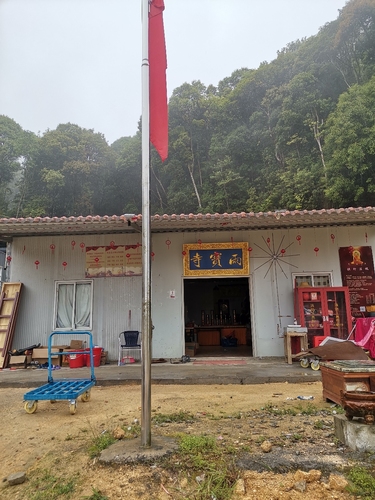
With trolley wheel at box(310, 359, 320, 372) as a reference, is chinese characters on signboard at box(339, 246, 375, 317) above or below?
above

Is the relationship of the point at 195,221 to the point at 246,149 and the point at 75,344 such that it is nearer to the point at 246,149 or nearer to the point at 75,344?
the point at 75,344

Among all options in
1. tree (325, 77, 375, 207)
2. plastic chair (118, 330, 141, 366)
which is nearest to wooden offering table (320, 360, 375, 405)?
plastic chair (118, 330, 141, 366)

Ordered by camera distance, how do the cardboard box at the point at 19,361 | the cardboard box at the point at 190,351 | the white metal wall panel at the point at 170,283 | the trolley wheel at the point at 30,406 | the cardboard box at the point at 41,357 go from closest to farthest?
the trolley wheel at the point at 30,406 < the cardboard box at the point at 19,361 < the cardboard box at the point at 41,357 < the white metal wall panel at the point at 170,283 < the cardboard box at the point at 190,351

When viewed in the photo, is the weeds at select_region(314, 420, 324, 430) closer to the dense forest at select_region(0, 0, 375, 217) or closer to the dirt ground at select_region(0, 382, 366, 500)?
the dirt ground at select_region(0, 382, 366, 500)

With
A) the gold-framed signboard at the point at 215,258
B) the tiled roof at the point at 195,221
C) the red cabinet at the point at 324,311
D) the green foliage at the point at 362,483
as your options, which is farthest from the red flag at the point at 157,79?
the red cabinet at the point at 324,311

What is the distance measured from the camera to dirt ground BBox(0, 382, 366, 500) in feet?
8.23

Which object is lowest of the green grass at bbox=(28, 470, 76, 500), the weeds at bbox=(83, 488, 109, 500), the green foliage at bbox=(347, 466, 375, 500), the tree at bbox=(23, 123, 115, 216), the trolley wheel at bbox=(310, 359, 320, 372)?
the green grass at bbox=(28, 470, 76, 500)

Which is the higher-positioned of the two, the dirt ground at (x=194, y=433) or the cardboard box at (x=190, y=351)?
the cardboard box at (x=190, y=351)

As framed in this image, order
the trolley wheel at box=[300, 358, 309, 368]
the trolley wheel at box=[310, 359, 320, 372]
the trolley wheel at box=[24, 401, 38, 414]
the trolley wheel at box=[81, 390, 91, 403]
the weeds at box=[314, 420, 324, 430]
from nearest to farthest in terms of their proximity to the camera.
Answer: the weeds at box=[314, 420, 324, 430] < the trolley wheel at box=[24, 401, 38, 414] < the trolley wheel at box=[81, 390, 91, 403] < the trolley wheel at box=[310, 359, 320, 372] < the trolley wheel at box=[300, 358, 309, 368]

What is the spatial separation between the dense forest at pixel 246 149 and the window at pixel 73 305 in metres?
12.6

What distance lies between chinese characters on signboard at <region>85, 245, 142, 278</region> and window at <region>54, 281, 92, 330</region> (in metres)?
0.40

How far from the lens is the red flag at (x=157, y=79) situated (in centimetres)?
368

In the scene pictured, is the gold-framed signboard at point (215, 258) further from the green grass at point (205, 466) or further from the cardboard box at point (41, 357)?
the green grass at point (205, 466)

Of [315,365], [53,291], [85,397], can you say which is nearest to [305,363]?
[315,365]
